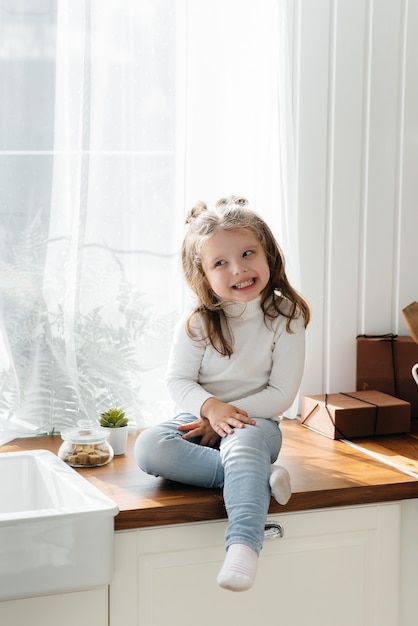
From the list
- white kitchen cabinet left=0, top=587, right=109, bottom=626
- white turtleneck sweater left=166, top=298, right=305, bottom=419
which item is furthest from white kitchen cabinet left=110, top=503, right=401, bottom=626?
white turtleneck sweater left=166, top=298, right=305, bottom=419

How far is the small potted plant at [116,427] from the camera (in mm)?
1592

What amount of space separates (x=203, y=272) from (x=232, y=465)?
40cm

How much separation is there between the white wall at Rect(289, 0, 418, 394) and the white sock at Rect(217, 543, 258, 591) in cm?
80

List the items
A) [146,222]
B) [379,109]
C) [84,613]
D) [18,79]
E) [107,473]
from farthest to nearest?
[379,109]
[146,222]
[18,79]
[107,473]
[84,613]

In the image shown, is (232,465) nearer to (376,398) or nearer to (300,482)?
(300,482)

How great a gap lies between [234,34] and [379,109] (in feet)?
1.33

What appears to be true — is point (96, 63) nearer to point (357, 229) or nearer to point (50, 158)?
point (50, 158)

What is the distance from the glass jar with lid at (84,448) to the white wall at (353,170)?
603 millimetres

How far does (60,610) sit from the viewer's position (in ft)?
4.07

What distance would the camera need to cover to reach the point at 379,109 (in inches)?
74.9

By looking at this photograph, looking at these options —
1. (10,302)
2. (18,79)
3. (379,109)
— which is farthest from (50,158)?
(379,109)

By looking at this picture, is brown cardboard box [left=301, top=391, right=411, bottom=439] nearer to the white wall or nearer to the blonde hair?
the white wall

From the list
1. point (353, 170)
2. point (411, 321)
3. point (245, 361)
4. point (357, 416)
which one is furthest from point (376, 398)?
point (353, 170)

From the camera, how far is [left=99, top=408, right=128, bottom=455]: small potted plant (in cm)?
159
